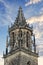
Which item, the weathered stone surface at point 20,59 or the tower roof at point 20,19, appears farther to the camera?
the tower roof at point 20,19

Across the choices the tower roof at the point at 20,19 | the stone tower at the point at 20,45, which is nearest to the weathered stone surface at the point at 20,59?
the stone tower at the point at 20,45

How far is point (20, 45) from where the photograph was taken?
67062 mm

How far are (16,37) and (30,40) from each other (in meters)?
2.82

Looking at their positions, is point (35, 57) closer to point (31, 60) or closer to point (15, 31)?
point (31, 60)

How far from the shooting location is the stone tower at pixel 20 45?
66.8 meters

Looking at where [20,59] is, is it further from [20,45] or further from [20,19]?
[20,19]

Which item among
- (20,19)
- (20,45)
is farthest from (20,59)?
(20,19)

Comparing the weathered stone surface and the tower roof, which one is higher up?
the tower roof

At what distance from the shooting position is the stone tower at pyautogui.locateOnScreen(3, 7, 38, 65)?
66812 millimetres

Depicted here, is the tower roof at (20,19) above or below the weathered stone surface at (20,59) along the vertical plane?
above

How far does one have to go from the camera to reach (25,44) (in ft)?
224

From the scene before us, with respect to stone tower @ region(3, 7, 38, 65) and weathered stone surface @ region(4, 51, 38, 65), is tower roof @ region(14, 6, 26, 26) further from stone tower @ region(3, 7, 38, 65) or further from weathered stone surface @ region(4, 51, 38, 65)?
weathered stone surface @ region(4, 51, 38, 65)

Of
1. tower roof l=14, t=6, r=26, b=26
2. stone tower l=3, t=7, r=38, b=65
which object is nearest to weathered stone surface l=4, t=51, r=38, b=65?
stone tower l=3, t=7, r=38, b=65

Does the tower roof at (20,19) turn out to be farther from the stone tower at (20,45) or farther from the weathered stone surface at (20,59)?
the weathered stone surface at (20,59)
